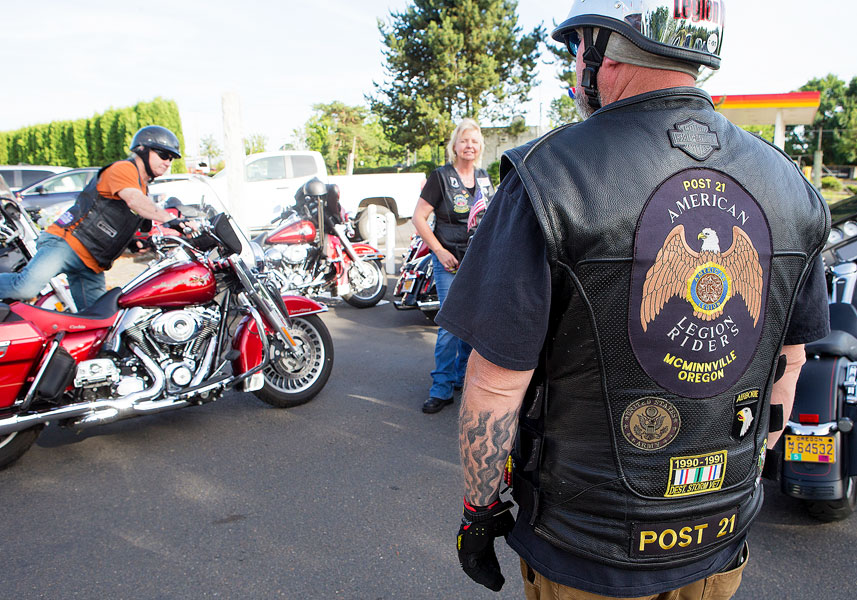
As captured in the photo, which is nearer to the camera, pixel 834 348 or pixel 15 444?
pixel 834 348

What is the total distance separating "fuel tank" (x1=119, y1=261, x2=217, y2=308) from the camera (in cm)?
381

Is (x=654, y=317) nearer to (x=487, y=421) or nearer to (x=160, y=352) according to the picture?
(x=487, y=421)

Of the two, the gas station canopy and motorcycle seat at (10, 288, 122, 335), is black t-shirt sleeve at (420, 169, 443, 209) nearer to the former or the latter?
motorcycle seat at (10, 288, 122, 335)

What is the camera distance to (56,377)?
11.2 feet

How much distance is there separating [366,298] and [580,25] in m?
6.61

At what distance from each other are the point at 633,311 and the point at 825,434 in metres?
2.10

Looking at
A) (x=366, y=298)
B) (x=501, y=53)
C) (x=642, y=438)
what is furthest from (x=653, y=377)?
(x=501, y=53)

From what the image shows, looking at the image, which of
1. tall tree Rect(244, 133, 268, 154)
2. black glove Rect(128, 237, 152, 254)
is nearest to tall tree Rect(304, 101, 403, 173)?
tall tree Rect(244, 133, 268, 154)

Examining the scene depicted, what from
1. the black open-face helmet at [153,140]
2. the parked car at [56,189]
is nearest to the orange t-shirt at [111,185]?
the black open-face helmet at [153,140]

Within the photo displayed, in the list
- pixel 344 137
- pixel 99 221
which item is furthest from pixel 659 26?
pixel 344 137

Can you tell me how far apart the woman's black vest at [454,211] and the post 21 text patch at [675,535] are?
10.6 feet

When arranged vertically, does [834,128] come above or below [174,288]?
above

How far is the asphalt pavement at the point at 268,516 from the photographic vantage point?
2570mm

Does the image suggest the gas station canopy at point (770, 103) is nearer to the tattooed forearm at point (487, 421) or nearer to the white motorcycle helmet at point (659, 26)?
the white motorcycle helmet at point (659, 26)
